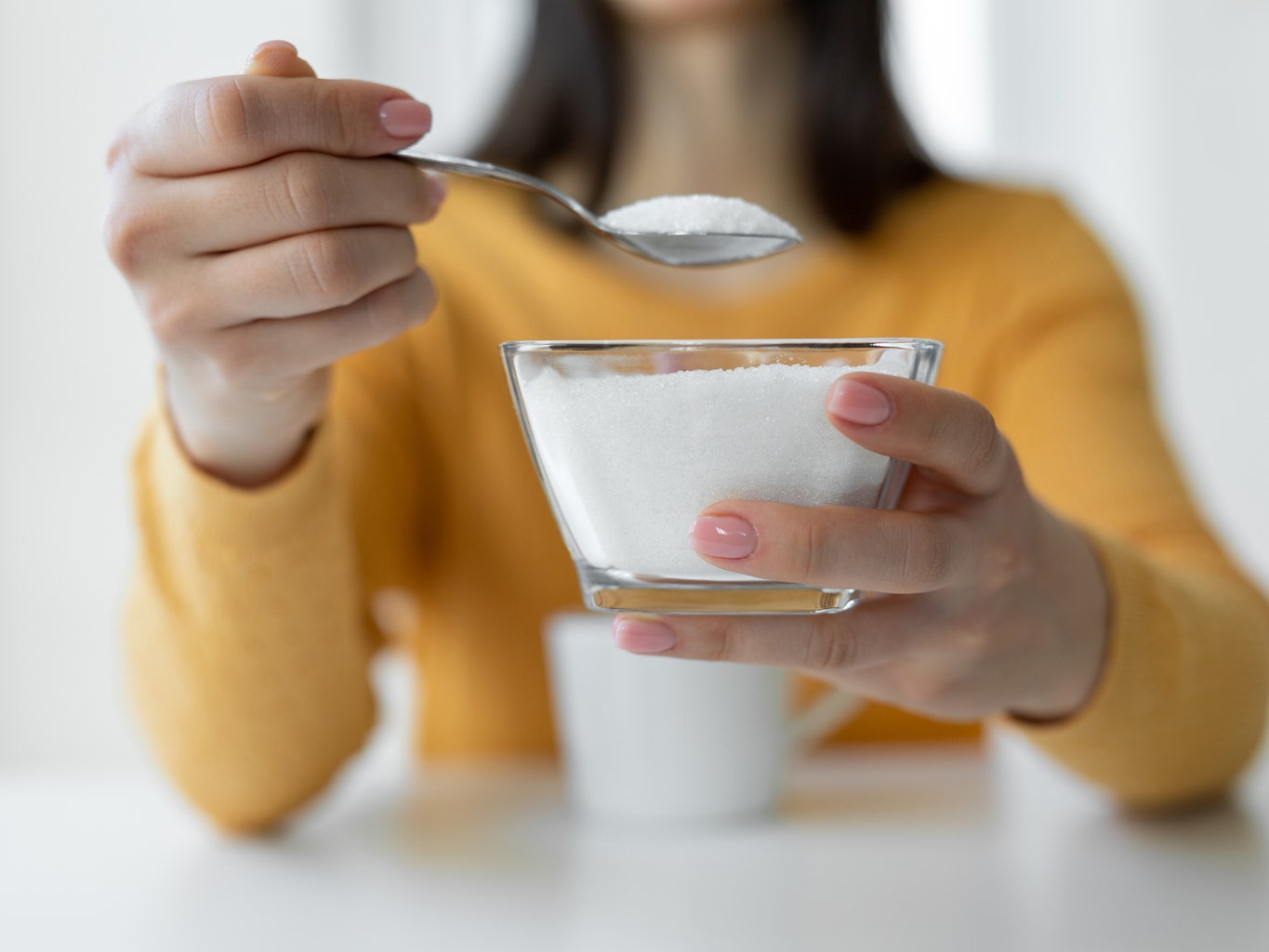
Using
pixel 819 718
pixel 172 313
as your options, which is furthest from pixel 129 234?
pixel 819 718

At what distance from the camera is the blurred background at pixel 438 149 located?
1724 mm

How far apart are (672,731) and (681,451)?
12.5 inches

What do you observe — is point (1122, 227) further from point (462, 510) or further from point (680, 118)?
point (462, 510)

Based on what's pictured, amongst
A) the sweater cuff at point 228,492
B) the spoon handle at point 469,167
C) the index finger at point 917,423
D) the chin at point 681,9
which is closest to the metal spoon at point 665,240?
the spoon handle at point 469,167

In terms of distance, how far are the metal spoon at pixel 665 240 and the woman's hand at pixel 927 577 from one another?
0.33 feet

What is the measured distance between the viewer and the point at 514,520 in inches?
39.8

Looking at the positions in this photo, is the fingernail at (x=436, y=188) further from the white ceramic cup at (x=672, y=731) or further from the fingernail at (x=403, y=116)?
the white ceramic cup at (x=672, y=731)

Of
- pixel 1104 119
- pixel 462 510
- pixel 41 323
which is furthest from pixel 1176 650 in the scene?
pixel 1104 119

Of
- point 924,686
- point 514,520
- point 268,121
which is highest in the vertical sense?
point 268,121

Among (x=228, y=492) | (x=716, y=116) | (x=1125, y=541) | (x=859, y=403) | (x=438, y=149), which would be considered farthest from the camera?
(x=438, y=149)

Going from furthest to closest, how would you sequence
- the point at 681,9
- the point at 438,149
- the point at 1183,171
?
the point at 1183,171
the point at 438,149
the point at 681,9

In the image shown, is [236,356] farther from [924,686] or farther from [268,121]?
[924,686]

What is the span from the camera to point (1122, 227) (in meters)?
2.13

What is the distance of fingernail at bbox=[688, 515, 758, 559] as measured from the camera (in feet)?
1.19
